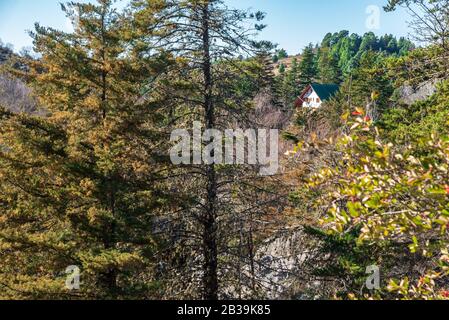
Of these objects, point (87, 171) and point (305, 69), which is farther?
point (305, 69)

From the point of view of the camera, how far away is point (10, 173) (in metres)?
8.25

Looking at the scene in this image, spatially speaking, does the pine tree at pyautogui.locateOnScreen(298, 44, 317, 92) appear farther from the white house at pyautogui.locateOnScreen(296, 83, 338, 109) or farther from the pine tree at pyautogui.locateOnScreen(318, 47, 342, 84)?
the pine tree at pyautogui.locateOnScreen(318, 47, 342, 84)

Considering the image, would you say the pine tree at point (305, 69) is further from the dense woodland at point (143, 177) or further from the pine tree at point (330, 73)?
the dense woodland at point (143, 177)

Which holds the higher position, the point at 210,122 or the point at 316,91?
the point at 316,91

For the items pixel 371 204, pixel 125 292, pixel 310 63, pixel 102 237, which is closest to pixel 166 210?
pixel 102 237

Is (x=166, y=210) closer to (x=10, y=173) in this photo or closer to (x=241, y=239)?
(x=241, y=239)

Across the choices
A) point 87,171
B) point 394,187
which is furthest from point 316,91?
point 394,187

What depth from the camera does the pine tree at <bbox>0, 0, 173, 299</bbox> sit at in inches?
Result: 303

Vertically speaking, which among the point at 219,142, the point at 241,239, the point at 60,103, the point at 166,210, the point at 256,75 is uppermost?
the point at 256,75

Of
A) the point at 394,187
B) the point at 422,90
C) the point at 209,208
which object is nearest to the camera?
the point at 394,187

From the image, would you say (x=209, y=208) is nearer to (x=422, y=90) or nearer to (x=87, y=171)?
(x=87, y=171)

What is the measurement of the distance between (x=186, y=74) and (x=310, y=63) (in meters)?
48.4

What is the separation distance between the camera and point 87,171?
7988mm
